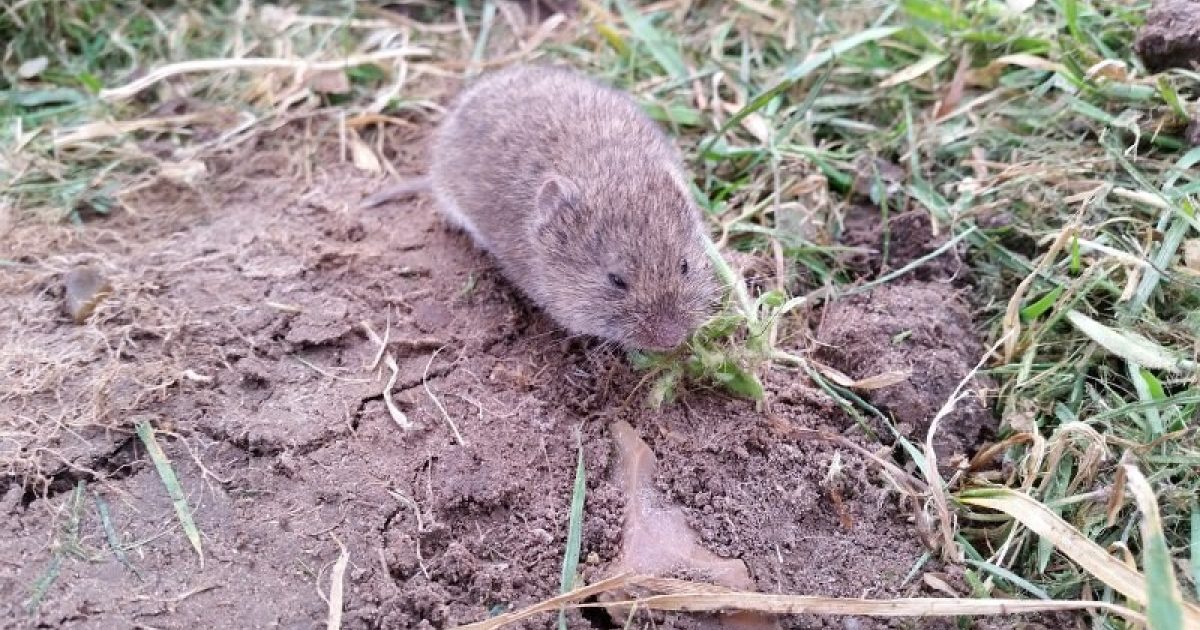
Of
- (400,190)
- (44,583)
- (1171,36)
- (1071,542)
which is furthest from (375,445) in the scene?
(1171,36)

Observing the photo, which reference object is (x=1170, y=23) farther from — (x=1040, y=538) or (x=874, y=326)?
(x=1040, y=538)

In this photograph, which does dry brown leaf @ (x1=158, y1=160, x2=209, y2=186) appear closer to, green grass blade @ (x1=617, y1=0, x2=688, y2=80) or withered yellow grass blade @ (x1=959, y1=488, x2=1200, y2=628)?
green grass blade @ (x1=617, y1=0, x2=688, y2=80)

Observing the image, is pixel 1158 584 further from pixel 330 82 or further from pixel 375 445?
pixel 330 82

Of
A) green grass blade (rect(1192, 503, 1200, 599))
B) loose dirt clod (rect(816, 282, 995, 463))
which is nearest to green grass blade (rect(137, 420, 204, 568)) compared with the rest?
loose dirt clod (rect(816, 282, 995, 463))

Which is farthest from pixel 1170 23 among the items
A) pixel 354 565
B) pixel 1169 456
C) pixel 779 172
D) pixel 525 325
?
pixel 354 565

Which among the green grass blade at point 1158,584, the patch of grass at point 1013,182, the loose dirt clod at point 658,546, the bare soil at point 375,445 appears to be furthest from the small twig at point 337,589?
the green grass blade at point 1158,584

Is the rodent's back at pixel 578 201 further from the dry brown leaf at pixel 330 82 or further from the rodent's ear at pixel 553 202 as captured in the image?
the dry brown leaf at pixel 330 82
